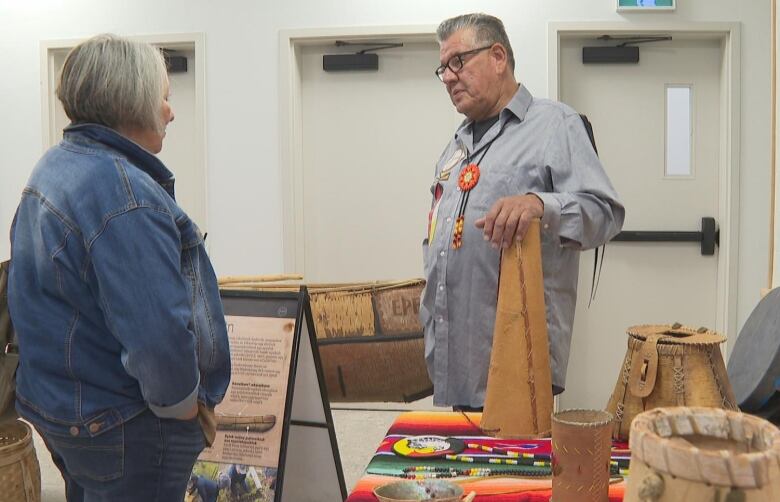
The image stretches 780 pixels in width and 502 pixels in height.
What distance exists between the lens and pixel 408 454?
1.33 meters

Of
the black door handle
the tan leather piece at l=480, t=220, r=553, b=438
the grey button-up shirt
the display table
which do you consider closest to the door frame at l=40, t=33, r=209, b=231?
the black door handle

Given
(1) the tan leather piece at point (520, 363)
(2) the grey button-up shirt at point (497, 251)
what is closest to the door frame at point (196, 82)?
(2) the grey button-up shirt at point (497, 251)

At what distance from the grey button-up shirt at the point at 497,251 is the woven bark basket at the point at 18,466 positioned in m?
1.50

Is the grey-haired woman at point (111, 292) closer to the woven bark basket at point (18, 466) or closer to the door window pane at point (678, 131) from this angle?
the woven bark basket at point (18, 466)

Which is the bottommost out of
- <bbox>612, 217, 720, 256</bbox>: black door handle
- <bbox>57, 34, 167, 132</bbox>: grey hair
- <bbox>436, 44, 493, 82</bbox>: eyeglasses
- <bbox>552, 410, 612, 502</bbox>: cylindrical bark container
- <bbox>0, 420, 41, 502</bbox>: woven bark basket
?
<bbox>0, 420, 41, 502</bbox>: woven bark basket

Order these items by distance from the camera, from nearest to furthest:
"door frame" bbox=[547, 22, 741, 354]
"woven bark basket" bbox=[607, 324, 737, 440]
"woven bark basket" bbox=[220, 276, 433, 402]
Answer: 1. "woven bark basket" bbox=[607, 324, 737, 440]
2. "woven bark basket" bbox=[220, 276, 433, 402]
3. "door frame" bbox=[547, 22, 741, 354]

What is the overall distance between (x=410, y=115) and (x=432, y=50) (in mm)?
349

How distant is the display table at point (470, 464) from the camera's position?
1.15m

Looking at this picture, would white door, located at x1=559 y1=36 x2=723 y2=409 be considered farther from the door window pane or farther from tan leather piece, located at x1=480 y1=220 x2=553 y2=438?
tan leather piece, located at x1=480 y1=220 x2=553 y2=438

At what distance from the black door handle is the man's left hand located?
267cm

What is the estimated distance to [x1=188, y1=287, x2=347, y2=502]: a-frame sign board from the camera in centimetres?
231

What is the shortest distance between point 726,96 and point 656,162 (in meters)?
0.45

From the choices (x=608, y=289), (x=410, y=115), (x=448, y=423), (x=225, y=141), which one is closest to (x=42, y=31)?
(x=225, y=141)

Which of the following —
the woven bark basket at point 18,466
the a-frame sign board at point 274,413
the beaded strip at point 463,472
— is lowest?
the woven bark basket at point 18,466
